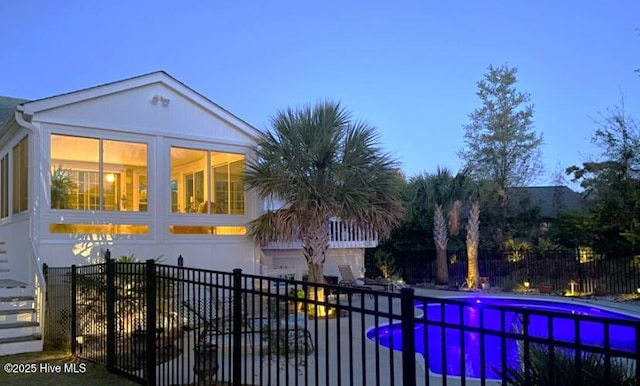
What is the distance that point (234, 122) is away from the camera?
13266mm

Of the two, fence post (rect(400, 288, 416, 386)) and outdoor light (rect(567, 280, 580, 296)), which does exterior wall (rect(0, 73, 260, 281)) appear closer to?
fence post (rect(400, 288, 416, 386))

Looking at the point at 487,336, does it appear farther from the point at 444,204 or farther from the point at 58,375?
the point at 444,204

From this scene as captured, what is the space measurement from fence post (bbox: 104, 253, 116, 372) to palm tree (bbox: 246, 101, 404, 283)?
5.73 meters

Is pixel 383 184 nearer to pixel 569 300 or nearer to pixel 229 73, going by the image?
pixel 569 300

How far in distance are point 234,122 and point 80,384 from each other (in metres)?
7.97

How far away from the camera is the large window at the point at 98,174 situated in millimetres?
10914

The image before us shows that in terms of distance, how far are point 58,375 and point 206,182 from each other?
21.3ft

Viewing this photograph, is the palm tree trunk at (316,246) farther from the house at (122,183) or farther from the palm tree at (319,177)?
the house at (122,183)

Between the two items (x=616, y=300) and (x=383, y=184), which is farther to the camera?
(x=616, y=300)

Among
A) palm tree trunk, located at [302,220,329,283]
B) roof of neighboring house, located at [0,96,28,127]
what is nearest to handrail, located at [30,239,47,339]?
palm tree trunk, located at [302,220,329,283]

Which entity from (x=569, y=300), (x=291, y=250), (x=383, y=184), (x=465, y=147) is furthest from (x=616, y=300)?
(x=465, y=147)

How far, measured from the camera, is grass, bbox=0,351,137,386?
6.62 m

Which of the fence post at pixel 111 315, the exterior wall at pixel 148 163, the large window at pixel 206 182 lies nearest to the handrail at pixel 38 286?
the exterior wall at pixel 148 163

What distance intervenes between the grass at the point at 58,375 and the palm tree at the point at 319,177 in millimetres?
5685
